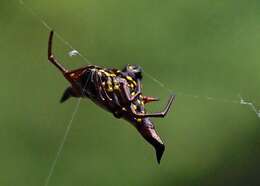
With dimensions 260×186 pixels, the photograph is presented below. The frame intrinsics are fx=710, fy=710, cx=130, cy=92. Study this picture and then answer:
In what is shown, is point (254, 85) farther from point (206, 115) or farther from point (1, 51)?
point (1, 51)

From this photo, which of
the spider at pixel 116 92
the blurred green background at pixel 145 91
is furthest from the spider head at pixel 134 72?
the blurred green background at pixel 145 91

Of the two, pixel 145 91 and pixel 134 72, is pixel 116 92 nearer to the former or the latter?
pixel 134 72

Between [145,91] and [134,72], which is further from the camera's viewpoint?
[145,91]

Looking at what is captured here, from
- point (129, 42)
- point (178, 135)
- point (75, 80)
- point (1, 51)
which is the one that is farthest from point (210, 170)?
point (75, 80)

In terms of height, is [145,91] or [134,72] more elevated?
[134,72]

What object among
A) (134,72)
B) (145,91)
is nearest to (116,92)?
(134,72)

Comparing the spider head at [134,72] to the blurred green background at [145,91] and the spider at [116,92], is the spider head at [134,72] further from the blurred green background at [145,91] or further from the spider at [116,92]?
the blurred green background at [145,91]
